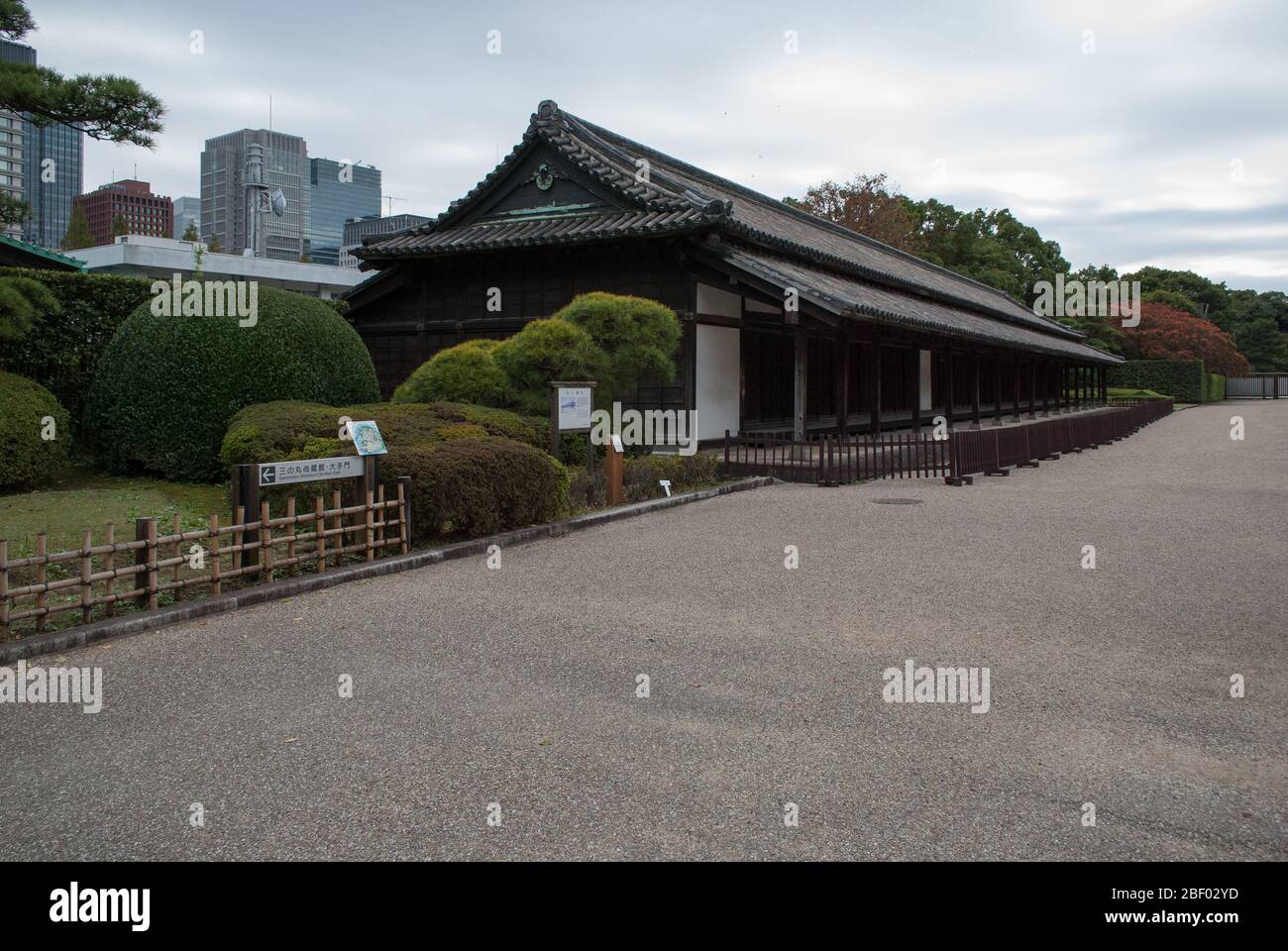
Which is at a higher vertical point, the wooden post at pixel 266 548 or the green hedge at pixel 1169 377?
the green hedge at pixel 1169 377

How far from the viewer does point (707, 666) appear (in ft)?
18.5

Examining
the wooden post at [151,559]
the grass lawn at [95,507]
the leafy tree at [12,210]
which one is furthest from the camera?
the leafy tree at [12,210]

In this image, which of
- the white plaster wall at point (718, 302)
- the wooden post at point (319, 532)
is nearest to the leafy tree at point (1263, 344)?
the white plaster wall at point (718, 302)

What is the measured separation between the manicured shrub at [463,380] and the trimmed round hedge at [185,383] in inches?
67.6

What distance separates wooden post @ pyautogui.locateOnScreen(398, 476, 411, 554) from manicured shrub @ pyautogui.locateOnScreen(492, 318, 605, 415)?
5.15 meters

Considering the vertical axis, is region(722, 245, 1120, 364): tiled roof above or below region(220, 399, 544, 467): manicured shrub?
above

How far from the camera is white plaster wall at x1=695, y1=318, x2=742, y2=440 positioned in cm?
1762

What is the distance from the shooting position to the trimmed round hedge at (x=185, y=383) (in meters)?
12.3

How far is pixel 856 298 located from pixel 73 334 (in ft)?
42.0

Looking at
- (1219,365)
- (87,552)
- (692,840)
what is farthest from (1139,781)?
(1219,365)

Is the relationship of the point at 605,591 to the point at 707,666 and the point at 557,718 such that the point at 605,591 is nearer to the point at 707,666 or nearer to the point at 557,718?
the point at 707,666

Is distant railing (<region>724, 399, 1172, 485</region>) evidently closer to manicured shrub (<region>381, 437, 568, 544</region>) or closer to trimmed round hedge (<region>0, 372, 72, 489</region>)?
manicured shrub (<region>381, 437, 568, 544</region>)

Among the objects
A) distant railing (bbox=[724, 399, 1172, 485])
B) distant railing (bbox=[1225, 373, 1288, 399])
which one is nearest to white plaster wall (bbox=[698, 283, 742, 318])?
distant railing (bbox=[724, 399, 1172, 485])

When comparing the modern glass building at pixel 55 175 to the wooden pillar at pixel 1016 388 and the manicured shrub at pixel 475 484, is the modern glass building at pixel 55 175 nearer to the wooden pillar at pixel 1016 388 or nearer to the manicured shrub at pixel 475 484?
the wooden pillar at pixel 1016 388
